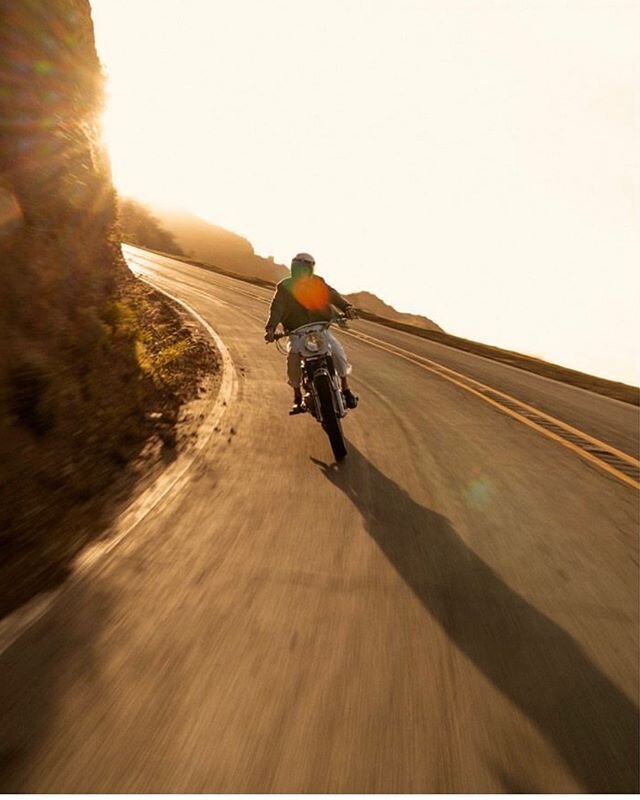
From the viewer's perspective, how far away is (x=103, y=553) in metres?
3.93

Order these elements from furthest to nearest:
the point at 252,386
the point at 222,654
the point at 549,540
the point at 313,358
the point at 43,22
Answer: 1. the point at 252,386
2. the point at 43,22
3. the point at 313,358
4. the point at 549,540
5. the point at 222,654

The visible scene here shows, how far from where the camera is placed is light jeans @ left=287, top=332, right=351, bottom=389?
6.51 meters

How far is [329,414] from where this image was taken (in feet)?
20.2

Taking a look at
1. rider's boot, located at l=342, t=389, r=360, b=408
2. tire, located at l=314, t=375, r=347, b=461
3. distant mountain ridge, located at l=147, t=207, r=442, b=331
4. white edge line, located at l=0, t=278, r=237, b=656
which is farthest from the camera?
distant mountain ridge, located at l=147, t=207, r=442, b=331

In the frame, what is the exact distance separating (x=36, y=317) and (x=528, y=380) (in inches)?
428

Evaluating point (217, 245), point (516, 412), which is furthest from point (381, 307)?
point (516, 412)

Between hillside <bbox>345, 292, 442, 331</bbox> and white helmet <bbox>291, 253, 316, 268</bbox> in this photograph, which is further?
hillside <bbox>345, 292, 442, 331</bbox>

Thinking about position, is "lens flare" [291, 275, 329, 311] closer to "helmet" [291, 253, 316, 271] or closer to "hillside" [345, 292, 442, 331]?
"helmet" [291, 253, 316, 271]

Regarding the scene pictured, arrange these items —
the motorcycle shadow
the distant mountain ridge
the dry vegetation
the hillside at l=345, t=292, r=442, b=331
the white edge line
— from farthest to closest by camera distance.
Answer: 1. the hillside at l=345, t=292, r=442, b=331
2. the distant mountain ridge
3. the dry vegetation
4. the white edge line
5. the motorcycle shadow

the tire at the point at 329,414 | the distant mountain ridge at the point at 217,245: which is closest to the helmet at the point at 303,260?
the tire at the point at 329,414

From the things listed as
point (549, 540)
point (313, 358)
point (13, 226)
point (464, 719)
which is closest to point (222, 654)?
point (464, 719)

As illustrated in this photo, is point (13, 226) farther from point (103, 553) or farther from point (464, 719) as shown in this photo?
point (464, 719)

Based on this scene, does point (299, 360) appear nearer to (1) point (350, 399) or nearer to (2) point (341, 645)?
(1) point (350, 399)

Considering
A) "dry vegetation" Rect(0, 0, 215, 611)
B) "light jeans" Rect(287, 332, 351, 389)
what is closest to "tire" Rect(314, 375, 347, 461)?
"light jeans" Rect(287, 332, 351, 389)
